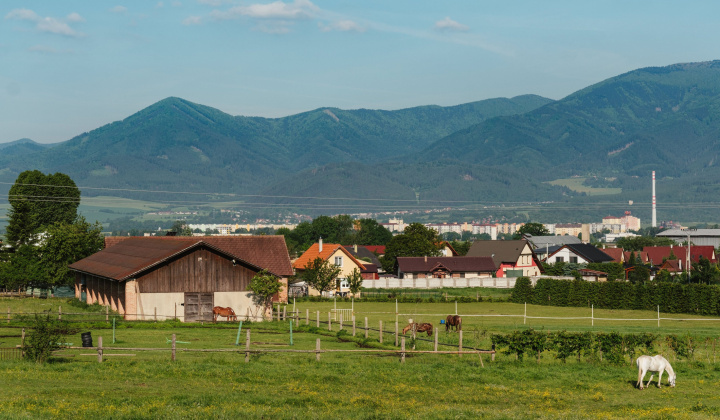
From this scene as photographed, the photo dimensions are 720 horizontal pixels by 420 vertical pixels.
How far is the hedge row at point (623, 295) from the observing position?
2680 inches

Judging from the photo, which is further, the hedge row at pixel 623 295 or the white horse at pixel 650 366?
the hedge row at pixel 623 295

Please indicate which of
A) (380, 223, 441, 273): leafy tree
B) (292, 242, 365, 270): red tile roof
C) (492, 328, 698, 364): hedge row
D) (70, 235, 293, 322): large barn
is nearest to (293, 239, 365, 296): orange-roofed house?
(292, 242, 365, 270): red tile roof

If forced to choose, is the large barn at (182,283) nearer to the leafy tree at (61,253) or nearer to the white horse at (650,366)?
the leafy tree at (61,253)

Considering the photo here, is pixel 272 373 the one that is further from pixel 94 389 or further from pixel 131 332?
pixel 131 332

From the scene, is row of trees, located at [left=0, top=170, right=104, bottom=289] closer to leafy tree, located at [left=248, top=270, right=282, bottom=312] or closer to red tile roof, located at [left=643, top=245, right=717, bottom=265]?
leafy tree, located at [left=248, top=270, right=282, bottom=312]

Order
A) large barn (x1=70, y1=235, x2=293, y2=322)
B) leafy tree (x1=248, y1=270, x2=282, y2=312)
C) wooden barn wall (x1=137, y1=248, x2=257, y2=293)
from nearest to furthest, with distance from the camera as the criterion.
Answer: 1. large barn (x1=70, y1=235, x2=293, y2=322)
2. wooden barn wall (x1=137, y1=248, x2=257, y2=293)
3. leafy tree (x1=248, y1=270, x2=282, y2=312)

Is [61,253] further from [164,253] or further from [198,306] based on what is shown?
[198,306]

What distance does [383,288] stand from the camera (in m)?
104

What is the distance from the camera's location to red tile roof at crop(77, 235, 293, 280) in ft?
180

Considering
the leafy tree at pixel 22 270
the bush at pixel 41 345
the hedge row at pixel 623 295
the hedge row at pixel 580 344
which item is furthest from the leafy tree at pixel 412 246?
the bush at pixel 41 345

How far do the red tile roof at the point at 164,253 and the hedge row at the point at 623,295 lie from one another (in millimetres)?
26215

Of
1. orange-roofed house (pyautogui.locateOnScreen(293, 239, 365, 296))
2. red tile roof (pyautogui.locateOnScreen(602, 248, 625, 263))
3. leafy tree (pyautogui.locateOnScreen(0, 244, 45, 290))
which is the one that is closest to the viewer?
leafy tree (pyautogui.locateOnScreen(0, 244, 45, 290))

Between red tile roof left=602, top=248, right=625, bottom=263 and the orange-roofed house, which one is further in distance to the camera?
red tile roof left=602, top=248, right=625, bottom=263

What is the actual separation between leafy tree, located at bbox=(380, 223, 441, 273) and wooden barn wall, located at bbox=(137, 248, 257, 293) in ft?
244
